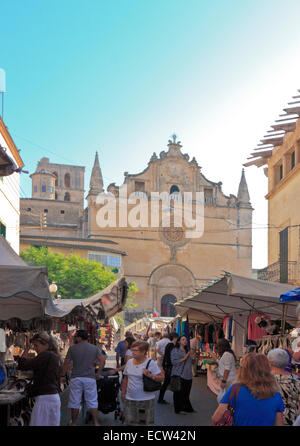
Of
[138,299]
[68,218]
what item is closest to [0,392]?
[138,299]

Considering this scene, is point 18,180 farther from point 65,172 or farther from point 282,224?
point 65,172

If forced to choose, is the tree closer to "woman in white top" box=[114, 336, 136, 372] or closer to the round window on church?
the round window on church

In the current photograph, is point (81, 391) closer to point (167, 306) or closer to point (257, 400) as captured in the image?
point (257, 400)

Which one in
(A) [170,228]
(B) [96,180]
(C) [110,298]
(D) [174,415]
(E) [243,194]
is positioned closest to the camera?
(D) [174,415]

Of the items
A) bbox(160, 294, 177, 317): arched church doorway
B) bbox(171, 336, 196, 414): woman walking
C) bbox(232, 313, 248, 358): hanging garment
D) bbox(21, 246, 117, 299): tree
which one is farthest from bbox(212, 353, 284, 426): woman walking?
bbox(160, 294, 177, 317): arched church doorway

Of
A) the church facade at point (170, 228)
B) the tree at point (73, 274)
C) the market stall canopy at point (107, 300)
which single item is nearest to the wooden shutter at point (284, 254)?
the market stall canopy at point (107, 300)

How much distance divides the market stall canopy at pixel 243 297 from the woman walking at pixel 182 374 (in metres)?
1.31

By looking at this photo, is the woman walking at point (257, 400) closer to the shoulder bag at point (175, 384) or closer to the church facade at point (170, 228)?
the shoulder bag at point (175, 384)

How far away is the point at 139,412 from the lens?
22.8 ft

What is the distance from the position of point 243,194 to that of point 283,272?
33.1 meters

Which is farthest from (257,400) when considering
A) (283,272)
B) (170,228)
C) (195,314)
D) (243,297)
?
(170,228)

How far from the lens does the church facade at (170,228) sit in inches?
1854

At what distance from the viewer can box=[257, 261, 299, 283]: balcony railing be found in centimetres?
1878

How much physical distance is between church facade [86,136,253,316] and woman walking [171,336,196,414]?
116 feet
